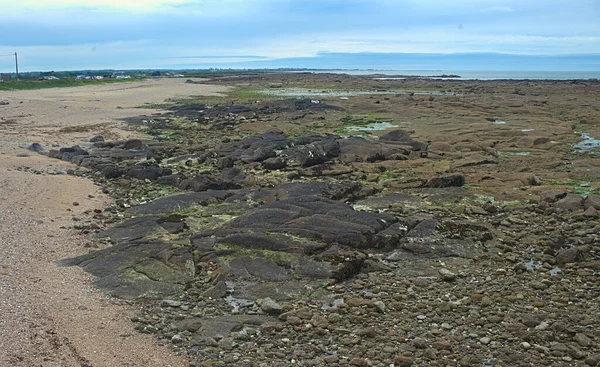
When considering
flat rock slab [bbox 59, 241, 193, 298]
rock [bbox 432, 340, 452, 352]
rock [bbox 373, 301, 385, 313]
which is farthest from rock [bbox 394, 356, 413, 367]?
flat rock slab [bbox 59, 241, 193, 298]

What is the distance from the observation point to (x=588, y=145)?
29562 mm

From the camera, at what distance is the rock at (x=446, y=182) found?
19531mm

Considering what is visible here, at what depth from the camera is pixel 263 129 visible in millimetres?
36688

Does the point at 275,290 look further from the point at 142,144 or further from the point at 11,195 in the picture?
the point at 142,144

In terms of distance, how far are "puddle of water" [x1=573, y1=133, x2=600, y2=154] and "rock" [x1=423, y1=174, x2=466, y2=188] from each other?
11330 mm

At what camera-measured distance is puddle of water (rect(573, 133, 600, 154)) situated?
2777 centimetres

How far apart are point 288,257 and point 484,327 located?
450 cm

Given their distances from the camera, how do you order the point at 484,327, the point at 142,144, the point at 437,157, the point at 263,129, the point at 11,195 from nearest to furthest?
the point at 484,327
the point at 11,195
the point at 437,157
the point at 142,144
the point at 263,129

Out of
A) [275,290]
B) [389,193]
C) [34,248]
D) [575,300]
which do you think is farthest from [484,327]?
[34,248]

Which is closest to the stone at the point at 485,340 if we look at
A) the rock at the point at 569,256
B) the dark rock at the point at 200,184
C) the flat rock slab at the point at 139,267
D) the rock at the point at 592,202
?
Answer: the rock at the point at 569,256

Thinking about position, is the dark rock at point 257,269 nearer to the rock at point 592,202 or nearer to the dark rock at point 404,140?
the rock at point 592,202

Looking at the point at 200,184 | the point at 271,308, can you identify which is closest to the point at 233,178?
the point at 200,184

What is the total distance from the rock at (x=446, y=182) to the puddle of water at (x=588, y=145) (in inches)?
446

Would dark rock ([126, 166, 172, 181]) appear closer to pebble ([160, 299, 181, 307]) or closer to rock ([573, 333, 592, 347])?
pebble ([160, 299, 181, 307])
